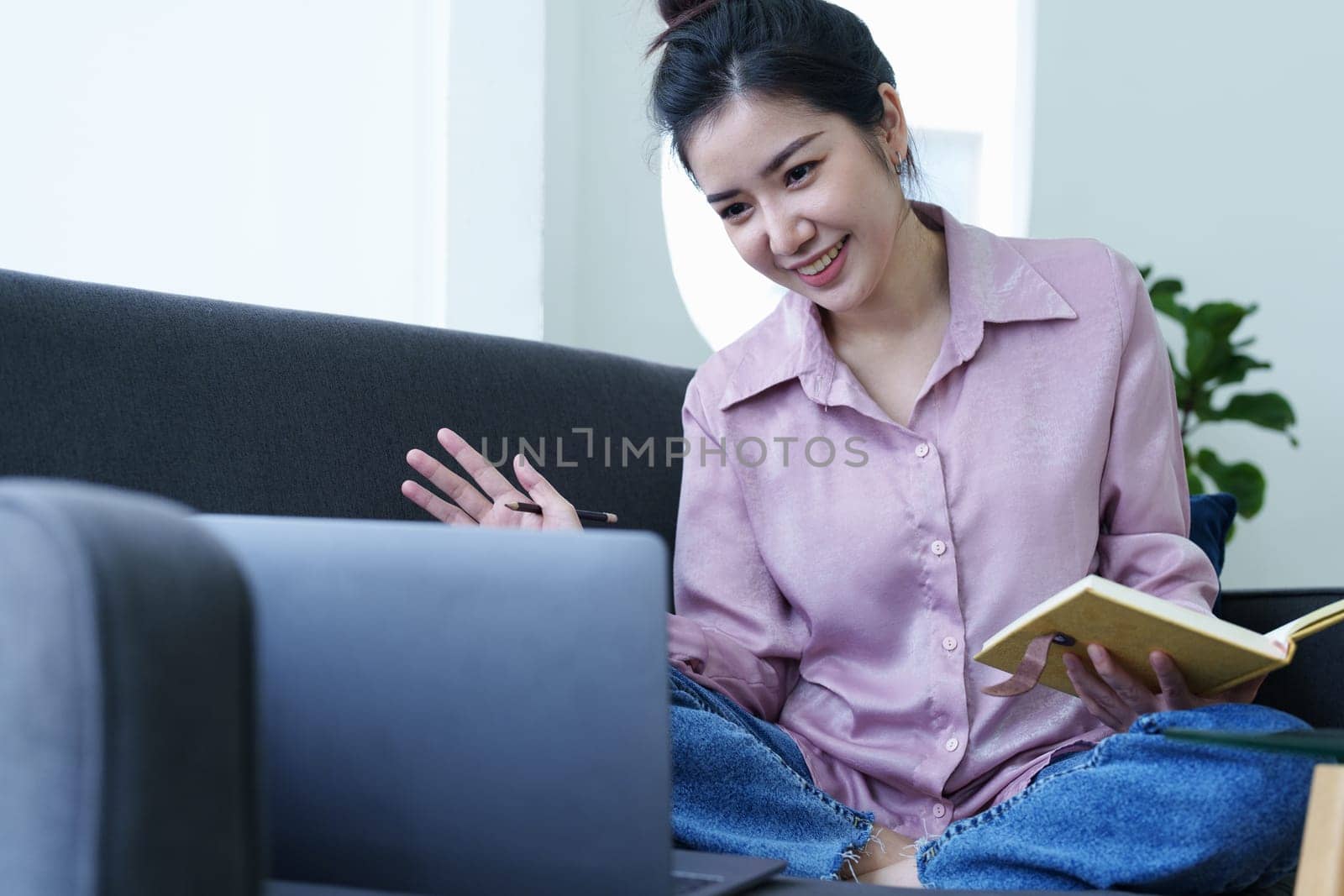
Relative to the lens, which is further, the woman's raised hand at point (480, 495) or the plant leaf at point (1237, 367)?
the plant leaf at point (1237, 367)

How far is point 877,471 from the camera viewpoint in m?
1.44

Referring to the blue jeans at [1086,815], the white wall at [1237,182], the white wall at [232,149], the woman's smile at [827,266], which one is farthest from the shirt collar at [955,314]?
the white wall at [1237,182]

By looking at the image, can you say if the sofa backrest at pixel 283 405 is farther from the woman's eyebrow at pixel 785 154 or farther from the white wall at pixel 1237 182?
the white wall at pixel 1237 182

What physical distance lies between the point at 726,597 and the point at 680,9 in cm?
69

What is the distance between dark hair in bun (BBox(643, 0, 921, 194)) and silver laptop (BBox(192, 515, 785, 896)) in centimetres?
88

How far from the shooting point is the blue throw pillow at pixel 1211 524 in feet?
5.26

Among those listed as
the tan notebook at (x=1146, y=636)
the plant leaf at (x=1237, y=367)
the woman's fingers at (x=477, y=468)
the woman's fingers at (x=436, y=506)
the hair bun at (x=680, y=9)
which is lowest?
the tan notebook at (x=1146, y=636)

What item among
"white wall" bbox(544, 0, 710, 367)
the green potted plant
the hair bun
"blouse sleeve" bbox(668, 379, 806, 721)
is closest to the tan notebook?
"blouse sleeve" bbox(668, 379, 806, 721)

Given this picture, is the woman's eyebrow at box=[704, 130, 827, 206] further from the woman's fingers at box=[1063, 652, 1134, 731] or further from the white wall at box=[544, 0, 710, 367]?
the white wall at box=[544, 0, 710, 367]

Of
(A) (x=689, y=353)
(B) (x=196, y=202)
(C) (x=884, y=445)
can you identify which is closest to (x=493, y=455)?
(C) (x=884, y=445)

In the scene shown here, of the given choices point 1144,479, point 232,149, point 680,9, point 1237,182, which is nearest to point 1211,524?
point 1144,479

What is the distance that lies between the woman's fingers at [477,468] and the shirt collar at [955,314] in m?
0.34

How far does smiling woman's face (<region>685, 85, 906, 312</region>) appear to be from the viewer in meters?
1.37

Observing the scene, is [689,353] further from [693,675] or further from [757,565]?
[693,675]
